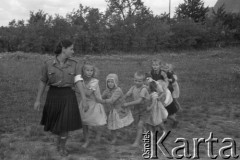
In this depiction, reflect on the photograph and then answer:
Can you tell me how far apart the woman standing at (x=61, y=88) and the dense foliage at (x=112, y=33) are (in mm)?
30414

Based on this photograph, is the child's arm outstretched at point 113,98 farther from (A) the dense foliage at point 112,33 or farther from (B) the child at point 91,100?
(A) the dense foliage at point 112,33

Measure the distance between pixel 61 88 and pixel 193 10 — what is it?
149 feet

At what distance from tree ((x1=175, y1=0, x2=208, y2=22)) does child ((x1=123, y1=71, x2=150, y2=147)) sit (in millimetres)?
43158

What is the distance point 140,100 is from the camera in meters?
5.31

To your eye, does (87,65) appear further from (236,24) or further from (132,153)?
(236,24)

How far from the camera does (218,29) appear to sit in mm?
39812

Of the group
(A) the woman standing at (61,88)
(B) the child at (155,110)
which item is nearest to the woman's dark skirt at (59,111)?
(A) the woman standing at (61,88)

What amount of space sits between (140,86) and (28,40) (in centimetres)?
3065

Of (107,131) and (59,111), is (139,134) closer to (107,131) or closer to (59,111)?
(107,131)

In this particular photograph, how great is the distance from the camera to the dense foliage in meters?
35.1

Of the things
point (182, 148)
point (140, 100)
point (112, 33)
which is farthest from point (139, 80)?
point (112, 33)

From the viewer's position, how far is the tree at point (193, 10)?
46.9 metres

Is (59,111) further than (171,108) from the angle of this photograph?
No

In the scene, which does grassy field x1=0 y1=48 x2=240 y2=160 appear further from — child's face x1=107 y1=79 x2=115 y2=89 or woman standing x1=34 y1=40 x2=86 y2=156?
child's face x1=107 y1=79 x2=115 y2=89
